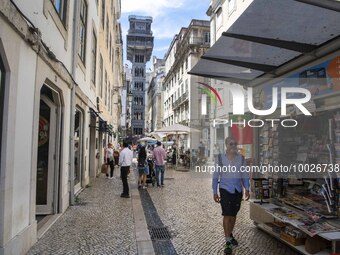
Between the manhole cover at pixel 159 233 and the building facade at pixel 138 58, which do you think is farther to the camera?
the building facade at pixel 138 58

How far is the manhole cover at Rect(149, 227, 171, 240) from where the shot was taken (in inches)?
229

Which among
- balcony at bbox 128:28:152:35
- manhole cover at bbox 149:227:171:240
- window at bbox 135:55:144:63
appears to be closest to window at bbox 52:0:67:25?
manhole cover at bbox 149:227:171:240

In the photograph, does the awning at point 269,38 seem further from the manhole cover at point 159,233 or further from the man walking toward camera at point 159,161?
the man walking toward camera at point 159,161

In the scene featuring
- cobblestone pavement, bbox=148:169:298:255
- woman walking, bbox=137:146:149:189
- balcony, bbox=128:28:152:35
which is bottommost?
cobblestone pavement, bbox=148:169:298:255

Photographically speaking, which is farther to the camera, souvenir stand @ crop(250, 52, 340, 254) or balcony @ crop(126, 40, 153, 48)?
balcony @ crop(126, 40, 153, 48)

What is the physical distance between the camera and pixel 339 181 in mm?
4461

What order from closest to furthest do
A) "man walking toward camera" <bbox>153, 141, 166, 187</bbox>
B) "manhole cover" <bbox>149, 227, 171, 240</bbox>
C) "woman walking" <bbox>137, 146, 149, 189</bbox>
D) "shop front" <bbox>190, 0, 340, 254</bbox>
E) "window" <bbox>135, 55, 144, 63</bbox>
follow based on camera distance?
"shop front" <bbox>190, 0, 340, 254</bbox>
"manhole cover" <bbox>149, 227, 171, 240</bbox>
"woman walking" <bbox>137, 146, 149, 189</bbox>
"man walking toward camera" <bbox>153, 141, 166, 187</bbox>
"window" <bbox>135, 55, 144, 63</bbox>

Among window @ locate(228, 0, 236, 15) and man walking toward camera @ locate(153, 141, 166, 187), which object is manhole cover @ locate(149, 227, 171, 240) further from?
window @ locate(228, 0, 236, 15)

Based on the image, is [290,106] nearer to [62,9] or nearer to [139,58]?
[62,9]

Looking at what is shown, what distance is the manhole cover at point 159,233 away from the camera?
5.81 m

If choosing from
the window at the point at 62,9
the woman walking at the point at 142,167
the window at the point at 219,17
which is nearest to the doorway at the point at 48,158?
the window at the point at 62,9

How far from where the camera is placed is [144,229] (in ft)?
20.5

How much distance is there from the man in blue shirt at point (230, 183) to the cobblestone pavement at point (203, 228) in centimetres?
37

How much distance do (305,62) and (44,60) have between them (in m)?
4.48
